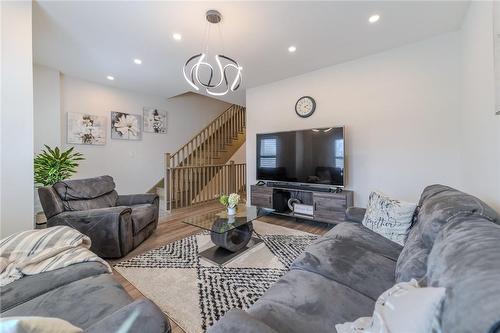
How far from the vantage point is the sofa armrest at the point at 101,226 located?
2275 mm

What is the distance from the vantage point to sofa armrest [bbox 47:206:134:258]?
2.28m

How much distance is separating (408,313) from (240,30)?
9.25 feet

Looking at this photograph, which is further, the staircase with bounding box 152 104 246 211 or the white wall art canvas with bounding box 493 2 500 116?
the staircase with bounding box 152 104 246 211

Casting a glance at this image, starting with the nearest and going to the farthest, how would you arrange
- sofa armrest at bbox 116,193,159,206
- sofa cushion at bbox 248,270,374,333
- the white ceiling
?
sofa cushion at bbox 248,270,374,333 < the white ceiling < sofa armrest at bbox 116,193,159,206

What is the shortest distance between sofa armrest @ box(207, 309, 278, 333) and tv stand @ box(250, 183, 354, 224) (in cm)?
259

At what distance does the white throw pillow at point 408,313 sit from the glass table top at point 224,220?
156 cm

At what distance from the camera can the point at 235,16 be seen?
2.26 metres

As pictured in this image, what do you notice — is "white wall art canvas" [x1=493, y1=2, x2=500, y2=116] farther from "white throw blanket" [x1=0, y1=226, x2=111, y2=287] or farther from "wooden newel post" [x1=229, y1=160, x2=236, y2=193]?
"wooden newel post" [x1=229, y1=160, x2=236, y2=193]

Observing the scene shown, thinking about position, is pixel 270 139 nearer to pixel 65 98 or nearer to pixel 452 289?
pixel 452 289

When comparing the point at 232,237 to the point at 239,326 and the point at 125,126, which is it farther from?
the point at 125,126

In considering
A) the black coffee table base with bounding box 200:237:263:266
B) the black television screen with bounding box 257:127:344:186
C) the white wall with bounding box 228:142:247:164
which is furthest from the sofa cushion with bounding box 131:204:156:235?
the white wall with bounding box 228:142:247:164

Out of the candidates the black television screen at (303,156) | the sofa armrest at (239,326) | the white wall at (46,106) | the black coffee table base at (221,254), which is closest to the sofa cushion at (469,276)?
the sofa armrest at (239,326)

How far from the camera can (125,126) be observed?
481cm

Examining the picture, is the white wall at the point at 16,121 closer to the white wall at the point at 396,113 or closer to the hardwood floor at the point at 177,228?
the hardwood floor at the point at 177,228
